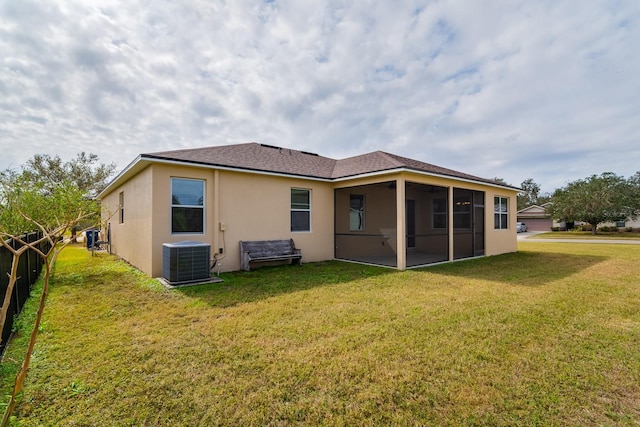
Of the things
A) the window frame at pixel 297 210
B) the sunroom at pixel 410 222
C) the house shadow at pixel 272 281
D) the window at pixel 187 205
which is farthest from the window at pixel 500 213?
the window at pixel 187 205

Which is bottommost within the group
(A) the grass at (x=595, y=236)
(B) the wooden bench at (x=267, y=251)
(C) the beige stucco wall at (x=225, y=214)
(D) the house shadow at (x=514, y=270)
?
(A) the grass at (x=595, y=236)

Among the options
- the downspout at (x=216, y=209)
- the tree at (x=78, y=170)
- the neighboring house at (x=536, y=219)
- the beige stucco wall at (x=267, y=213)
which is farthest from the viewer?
the neighboring house at (x=536, y=219)

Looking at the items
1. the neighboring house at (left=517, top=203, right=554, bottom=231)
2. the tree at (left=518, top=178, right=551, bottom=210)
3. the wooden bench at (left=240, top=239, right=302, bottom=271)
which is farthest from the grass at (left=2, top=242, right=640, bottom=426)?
the tree at (left=518, top=178, right=551, bottom=210)

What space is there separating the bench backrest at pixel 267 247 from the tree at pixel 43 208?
393 centimetres

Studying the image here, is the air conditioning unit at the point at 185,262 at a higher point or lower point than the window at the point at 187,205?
lower

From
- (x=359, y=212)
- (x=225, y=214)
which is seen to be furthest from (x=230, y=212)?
(x=359, y=212)

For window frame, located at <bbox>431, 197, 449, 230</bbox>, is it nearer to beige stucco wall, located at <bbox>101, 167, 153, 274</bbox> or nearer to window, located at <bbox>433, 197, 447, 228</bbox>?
window, located at <bbox>433, 197, 447, 228</bbox>

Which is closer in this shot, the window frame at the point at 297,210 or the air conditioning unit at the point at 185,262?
the air conditioning unit at the point at 185,262

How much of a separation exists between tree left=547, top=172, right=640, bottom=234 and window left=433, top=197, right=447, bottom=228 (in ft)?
88.4

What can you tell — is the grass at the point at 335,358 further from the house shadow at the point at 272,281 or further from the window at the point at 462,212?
the window at the point at 462,212

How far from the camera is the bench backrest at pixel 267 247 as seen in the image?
27.4 feet

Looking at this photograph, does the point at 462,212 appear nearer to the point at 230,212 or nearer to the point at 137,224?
the point at 230,212

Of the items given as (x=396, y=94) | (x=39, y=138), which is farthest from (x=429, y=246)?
(x=39, y=138)

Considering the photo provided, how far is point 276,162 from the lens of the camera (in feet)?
32.1
